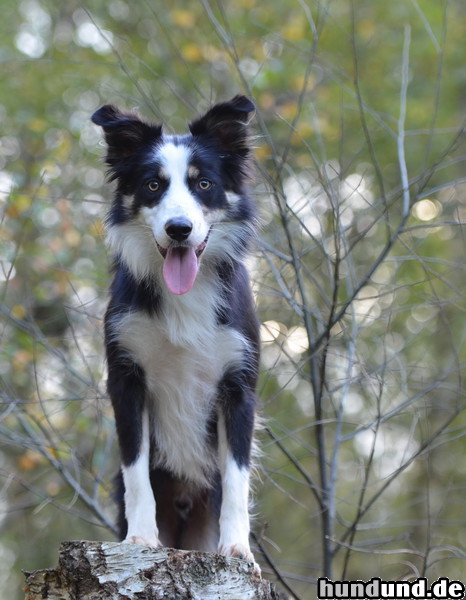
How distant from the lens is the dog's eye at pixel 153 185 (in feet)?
13.5

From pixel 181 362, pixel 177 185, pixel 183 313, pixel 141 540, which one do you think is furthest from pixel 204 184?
pixel 141 540

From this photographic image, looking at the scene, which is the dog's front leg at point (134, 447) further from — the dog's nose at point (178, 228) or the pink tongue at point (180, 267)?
the dog's nose at point (178, 228)

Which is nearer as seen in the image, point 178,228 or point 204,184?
point 178,228

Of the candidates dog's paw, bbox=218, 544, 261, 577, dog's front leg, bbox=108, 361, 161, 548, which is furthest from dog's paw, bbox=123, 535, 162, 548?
dog's paw, bbox=218, 544, 261, 577

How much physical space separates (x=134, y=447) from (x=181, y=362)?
47cm

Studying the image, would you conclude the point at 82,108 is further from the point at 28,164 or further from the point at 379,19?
the point at 379,19

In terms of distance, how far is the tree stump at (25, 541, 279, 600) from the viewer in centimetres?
336

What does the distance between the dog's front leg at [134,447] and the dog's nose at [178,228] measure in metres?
0.70

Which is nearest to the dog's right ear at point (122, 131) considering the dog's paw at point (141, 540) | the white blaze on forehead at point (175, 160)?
the white blaze on forehead at point (175, 160)

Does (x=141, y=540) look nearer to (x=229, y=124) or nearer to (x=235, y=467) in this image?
(x=235, y=467)

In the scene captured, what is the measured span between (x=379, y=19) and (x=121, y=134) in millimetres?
8552

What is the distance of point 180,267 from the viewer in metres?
4.04

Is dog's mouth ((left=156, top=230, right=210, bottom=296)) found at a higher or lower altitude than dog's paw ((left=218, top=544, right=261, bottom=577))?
higher

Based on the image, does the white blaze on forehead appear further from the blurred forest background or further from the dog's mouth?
the blurred forest background
